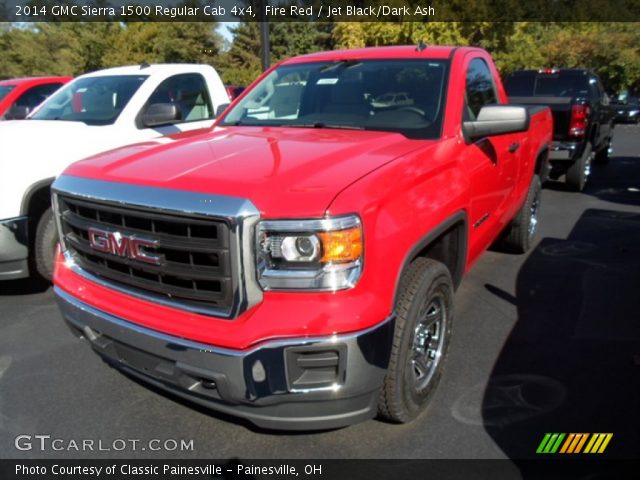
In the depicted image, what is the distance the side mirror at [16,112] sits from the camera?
7.70 metres

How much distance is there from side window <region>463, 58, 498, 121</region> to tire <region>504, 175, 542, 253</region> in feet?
4.17

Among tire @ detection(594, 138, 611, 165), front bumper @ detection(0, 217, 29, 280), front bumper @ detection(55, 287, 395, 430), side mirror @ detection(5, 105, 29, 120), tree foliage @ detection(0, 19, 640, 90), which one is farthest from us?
tree foliage @ detection(0, 19, 640, 90)

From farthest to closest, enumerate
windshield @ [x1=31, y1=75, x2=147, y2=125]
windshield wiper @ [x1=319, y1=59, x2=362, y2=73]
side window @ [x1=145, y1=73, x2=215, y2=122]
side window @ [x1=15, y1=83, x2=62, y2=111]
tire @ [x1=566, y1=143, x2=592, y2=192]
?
side window @ [x1=15, y1=83, x2=62, y2=111] < tire @ [x1=566, y1=143, x2=592, y2=192] < side window @ [x1=145, y1=73, x2=215, y2=122] < windshield @ [x1=31, y1=75, x2=147, y2=125] < windshield wiper @ [x1=319, y1=59, x2=362, y2=73]

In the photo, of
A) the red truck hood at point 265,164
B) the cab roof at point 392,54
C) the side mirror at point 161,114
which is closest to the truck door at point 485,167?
the cab roof at point 392,54

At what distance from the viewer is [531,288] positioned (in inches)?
190

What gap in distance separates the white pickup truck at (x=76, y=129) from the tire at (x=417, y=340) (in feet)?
6.53

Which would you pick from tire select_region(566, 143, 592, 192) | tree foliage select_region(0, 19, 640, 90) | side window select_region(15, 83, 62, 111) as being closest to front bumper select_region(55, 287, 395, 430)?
tire select_region(566, 143, 592, 192)

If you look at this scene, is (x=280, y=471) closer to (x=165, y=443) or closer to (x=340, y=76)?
(x=165, y=443)

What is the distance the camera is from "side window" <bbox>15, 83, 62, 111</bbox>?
8.93m

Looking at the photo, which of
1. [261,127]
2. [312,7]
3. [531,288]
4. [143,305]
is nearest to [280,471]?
[143,305]

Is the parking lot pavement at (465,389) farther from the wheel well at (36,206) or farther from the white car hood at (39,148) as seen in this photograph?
the white car hood at (39,148)

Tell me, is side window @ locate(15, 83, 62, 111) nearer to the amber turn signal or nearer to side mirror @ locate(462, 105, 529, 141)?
side mirror @ locate(462, 105, 529, 141)

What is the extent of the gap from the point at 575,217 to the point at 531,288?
2958mm

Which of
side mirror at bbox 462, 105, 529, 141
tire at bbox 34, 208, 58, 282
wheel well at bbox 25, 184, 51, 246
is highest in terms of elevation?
side mirror at bbox 462, 105, 529, 141
